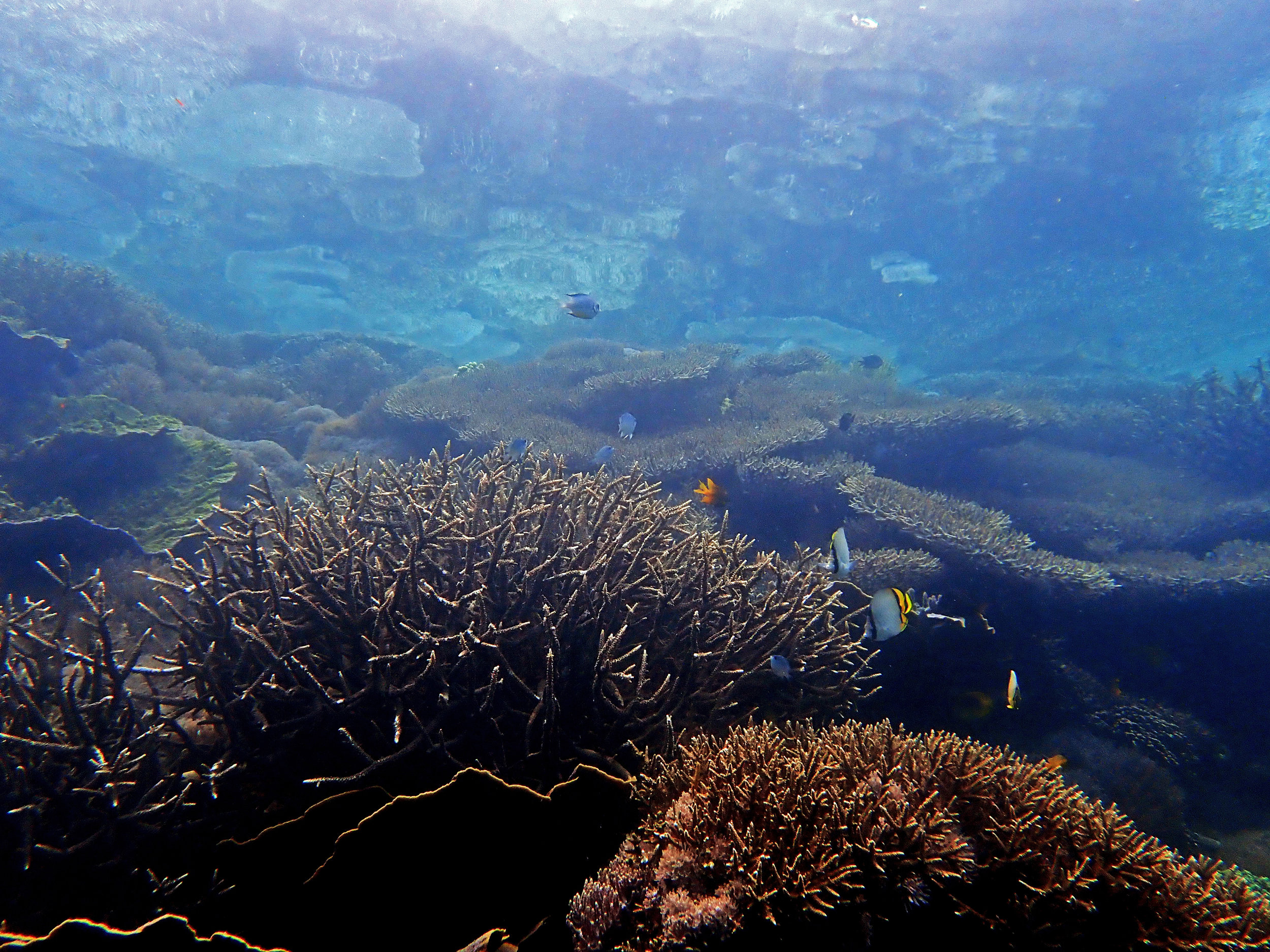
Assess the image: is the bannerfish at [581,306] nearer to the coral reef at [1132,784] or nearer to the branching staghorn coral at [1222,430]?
the coral reef at [1132,784]

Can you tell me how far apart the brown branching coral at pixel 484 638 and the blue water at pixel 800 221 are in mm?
1788

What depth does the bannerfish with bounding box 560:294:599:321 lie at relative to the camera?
7027 mm

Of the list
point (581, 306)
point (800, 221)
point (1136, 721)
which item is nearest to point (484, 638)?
point (581, 306)

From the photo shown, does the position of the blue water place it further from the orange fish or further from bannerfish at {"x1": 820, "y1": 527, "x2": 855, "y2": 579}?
the orange fish

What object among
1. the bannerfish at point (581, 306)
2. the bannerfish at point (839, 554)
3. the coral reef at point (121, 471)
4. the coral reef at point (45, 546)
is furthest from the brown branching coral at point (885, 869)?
the coral reef at point (121, 471)

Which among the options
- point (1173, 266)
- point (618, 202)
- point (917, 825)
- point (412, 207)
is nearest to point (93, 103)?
point (412, 207)

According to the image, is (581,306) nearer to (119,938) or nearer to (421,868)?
(421,868)

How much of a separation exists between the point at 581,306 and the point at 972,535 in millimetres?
5540

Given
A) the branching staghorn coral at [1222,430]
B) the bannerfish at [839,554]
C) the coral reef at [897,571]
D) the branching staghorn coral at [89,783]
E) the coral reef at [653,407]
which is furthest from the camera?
the branching staghorn coral at [1222,430]

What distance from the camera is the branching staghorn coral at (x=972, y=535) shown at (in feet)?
21.2

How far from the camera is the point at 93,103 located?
70.8 ft

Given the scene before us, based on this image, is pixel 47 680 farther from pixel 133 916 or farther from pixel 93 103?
pixel 93 103

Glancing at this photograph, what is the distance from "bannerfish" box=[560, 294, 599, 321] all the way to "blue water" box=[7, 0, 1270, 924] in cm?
A: 269

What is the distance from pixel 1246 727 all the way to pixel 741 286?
89.9 ft
